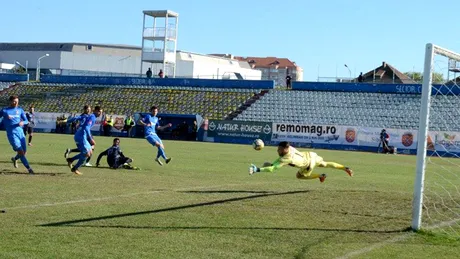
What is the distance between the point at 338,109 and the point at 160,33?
2198 cm

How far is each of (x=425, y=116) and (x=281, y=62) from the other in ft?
617

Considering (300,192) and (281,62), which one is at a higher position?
(281,62)

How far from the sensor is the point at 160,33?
213 ft

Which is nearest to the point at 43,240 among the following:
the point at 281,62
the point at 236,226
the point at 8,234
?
the point at 8,234

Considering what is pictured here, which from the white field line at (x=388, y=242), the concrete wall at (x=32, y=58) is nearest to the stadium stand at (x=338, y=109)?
the white field line at (x=388, y=242)

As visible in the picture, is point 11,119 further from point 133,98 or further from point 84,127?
point 133,98

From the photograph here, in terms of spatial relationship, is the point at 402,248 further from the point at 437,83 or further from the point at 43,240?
the point at 437,83

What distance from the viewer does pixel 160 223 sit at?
10375mm

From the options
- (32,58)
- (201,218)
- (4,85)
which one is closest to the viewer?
(201,218)

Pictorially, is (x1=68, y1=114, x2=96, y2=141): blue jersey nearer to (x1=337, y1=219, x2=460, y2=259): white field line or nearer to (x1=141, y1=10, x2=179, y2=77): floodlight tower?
(x1=337, y1=219, x2=460, y2=259): white field line

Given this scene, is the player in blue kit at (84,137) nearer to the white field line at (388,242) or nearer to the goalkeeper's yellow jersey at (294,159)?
the goalkeeper's yellow jersey at (294,159)

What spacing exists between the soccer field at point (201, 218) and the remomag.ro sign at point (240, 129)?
29.9m

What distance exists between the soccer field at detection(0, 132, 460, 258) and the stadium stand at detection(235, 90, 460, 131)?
31.6 metres

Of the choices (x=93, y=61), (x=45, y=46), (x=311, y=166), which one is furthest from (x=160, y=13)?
(x=311, y=166)
